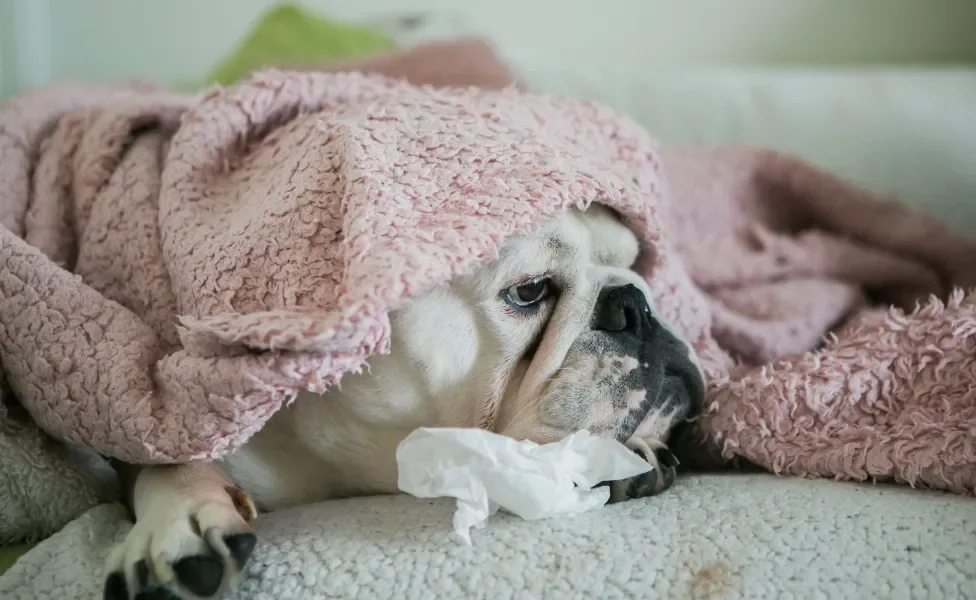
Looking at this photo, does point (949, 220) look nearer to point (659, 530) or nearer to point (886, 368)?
point (886, 368)

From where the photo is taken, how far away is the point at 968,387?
0.82 m

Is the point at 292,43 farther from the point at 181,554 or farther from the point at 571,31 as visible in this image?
the point at 181,554

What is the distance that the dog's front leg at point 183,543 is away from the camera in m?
0.66

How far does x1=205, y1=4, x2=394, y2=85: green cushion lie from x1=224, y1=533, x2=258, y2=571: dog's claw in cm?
117

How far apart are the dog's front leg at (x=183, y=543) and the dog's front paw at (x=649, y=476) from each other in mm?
353

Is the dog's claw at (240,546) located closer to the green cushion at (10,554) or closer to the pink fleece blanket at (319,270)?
the pink fleece blanket at (319,270)

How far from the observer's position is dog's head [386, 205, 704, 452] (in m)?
0.80

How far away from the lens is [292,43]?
1.70 metres

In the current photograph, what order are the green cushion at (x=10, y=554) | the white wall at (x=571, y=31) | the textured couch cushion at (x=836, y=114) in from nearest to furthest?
the green cushion at (x=10, y=554) < the textured couch cushion at (x=836, y=114) < the white wall at (x=571, y=31)

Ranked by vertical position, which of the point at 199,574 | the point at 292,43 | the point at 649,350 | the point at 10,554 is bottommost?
the point at 10,554

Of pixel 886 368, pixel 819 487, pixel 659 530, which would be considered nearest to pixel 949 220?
pixel 886 368

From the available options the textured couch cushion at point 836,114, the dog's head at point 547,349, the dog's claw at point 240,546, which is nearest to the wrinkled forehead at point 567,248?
the dog's head at point 547,349

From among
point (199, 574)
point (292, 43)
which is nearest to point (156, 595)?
point (199, 574)

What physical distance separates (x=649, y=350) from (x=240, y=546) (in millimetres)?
460
